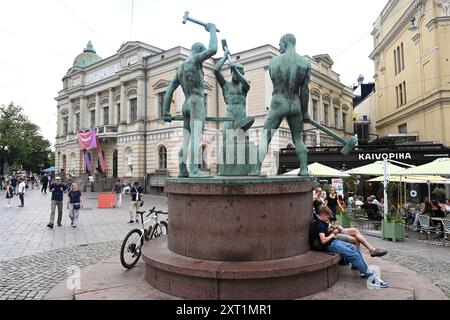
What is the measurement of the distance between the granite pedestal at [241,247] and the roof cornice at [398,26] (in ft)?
92.3

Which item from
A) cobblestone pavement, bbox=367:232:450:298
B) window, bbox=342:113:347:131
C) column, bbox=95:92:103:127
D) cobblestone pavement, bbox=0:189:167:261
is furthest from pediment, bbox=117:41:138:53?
cobblestone pavement, bbox=367:232:450:298

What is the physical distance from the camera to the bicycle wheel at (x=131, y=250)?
5890 millimetres

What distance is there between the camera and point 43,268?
659 centimetres

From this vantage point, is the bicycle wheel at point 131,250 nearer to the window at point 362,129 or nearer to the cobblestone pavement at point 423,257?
the cobblestone pavement at point 423,257

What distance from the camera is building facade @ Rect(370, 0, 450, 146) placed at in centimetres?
2466

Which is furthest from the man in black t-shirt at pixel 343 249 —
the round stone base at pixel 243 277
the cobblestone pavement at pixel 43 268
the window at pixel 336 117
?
the window at pixel 336 117

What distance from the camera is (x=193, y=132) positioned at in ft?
19.5

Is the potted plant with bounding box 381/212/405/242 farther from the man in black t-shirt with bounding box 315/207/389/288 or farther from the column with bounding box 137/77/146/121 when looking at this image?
the column with bounding box 137/77/146/121

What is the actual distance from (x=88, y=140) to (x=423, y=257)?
115 feet

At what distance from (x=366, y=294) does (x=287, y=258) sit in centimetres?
107

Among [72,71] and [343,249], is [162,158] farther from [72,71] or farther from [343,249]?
[343,249]
